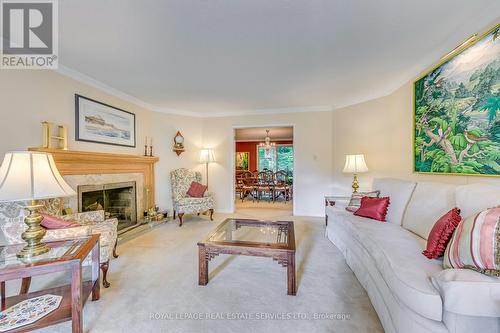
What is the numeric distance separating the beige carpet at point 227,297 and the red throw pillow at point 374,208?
63 centimetres

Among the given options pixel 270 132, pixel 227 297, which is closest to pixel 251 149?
pixel 270 132

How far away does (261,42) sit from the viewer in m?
2.26

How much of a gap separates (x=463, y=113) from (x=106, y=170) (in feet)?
15.0

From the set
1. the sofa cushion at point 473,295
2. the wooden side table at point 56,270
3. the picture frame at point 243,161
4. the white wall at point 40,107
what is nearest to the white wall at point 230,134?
the white wall at point 40,107

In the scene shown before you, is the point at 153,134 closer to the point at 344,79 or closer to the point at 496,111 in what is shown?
the point at 344,79

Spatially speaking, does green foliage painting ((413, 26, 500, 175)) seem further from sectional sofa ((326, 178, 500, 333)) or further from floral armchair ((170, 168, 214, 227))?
floral armchair ((170, 168, 214, 227))

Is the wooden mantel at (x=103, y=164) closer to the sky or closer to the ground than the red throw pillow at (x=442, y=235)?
closer to the sky

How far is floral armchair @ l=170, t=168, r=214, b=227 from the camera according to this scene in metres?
4.19

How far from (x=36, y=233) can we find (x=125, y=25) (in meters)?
1.83

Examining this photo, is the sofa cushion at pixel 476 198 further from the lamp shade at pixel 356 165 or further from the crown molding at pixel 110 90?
the crown molding at pixel 110 90

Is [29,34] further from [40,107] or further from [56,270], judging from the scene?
[56,270]

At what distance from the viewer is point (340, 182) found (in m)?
4.54

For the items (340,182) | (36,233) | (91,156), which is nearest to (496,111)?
(340,182)

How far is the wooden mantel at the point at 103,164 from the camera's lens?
277 cm
